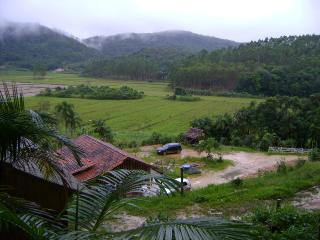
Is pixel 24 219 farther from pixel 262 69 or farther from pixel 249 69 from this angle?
pixel 249 69

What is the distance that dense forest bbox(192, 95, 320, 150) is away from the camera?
1326 inches

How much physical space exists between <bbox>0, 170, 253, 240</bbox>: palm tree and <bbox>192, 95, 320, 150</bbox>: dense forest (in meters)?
30.3

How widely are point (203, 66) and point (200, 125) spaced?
48.1 meters

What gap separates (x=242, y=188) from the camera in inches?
609

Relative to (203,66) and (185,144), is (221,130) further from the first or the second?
(203,66)

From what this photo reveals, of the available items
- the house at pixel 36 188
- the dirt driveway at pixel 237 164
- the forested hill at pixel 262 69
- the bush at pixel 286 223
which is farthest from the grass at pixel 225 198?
the forested hill at pixel 262 69

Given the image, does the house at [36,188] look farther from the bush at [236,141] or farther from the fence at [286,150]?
the bush at [236,141]

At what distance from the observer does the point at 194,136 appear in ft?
112

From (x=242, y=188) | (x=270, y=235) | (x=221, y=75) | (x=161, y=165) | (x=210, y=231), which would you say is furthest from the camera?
(x=221, y=75)

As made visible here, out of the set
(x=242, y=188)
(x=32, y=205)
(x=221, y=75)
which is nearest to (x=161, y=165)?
(x=242, y=188)

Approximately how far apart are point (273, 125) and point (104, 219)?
32915 millimetres

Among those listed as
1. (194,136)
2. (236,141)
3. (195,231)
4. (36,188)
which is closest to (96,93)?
(194,136)

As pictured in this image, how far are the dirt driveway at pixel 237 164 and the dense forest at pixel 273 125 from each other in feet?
13.8

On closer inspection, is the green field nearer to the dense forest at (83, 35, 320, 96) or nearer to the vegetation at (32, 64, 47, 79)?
the dense forest at (83, 35, 320, 96)
